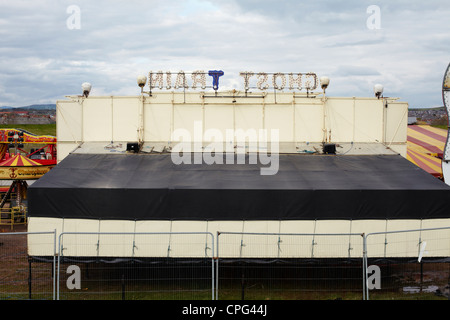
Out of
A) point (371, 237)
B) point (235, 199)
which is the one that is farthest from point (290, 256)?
point (371, 237)

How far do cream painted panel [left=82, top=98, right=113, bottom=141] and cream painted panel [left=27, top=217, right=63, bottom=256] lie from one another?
6402 mm

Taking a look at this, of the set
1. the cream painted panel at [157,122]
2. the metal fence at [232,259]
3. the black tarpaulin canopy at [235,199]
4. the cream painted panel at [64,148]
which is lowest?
the metal fence at [232,259]

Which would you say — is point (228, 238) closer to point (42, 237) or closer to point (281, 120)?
point (42, 237)

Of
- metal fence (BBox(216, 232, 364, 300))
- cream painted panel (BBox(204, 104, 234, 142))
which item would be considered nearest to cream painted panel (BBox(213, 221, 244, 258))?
metal fence (BBox(216, 232, 364, 300))

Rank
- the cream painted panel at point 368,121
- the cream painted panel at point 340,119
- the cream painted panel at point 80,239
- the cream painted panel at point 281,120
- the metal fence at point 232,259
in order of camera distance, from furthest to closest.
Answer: the cream painted panel at point 368,121 → the cream painted panel at point 340,119 → the cream painted panel at point 281,120 → the cream painted panel at point 80,239 → the metal fence at point 232,259

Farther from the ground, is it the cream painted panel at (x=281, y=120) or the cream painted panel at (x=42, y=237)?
the cream painted panel at (x=281, y=120)

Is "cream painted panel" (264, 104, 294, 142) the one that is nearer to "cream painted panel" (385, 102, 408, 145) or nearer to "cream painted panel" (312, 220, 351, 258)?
"cream painted panel" (385, 102, 408, 145)

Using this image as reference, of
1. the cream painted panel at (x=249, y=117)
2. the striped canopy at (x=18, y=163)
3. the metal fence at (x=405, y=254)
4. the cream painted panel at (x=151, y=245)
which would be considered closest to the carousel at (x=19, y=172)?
the striped canopy at (x=18, y=163)

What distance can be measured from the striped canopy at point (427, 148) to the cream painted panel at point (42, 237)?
97.4 ft

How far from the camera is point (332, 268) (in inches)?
721

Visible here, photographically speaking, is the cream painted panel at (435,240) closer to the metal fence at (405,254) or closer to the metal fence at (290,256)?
the metal fence at (405,254)

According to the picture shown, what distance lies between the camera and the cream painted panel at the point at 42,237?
56.7 feet
